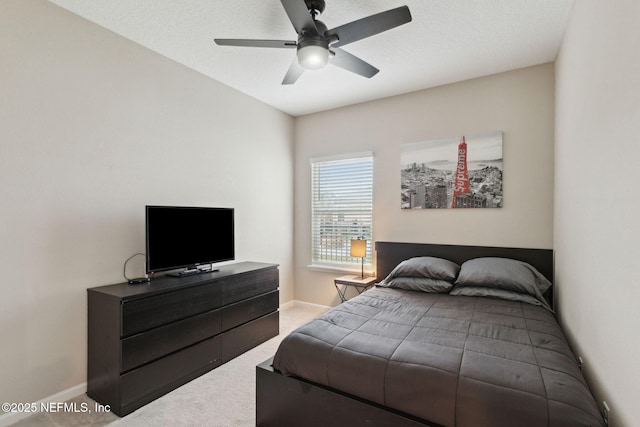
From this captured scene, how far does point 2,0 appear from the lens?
6.62 feet

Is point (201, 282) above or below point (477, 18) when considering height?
below

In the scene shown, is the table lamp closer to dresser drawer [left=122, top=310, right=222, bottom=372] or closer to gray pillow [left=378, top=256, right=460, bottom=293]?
gray pillow [left=378, top=256, right=460, bottom=293]

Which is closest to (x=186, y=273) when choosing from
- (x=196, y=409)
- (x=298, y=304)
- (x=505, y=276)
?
(x=196, y=409)

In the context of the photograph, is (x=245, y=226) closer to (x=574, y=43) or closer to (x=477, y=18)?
(x=477, y=18)

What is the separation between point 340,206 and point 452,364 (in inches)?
118

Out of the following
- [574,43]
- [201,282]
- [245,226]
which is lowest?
[201,282]

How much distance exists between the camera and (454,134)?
11.6ft

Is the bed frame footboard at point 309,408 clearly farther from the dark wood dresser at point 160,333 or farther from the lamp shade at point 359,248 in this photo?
the lamp shade at point 359,248

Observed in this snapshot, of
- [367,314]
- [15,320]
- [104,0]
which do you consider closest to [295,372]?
[367,314]

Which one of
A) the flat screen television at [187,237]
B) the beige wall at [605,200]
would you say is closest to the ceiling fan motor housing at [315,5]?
the beige wall at [605,200]

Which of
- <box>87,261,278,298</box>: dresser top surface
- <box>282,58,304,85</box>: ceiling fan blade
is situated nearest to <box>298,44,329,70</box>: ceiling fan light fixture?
<box>282,58,304,85</box>: ceiling fan blade

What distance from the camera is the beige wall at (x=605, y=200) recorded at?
1.16 metres

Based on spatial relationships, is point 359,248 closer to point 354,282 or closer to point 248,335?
point 354,282

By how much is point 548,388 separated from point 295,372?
121 cm
